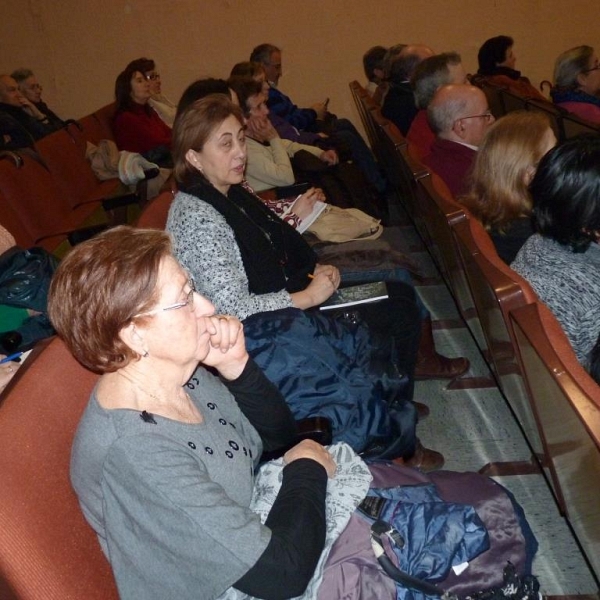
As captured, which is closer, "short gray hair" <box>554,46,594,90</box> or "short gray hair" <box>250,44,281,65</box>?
"short gray hair" <box>554,46,594,90</box>

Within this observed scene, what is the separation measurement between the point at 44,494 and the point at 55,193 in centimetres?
334

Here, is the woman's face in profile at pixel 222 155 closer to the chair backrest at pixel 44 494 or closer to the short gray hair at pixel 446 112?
the chair backrest at pixel 44 494

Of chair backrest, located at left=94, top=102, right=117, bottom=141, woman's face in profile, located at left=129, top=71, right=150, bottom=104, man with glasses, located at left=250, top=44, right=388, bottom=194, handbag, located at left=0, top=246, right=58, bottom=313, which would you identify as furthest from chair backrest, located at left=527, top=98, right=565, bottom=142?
chair backrest, located at left=94, top=102, right=117, bottom=141

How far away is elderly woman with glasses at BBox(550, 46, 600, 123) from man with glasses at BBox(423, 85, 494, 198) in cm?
185

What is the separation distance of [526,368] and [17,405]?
950 millimetres

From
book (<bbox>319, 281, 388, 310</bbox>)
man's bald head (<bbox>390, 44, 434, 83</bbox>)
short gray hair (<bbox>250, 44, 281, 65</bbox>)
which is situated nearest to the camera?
book (<bbox>319, 281, 388, 310</bbox>)

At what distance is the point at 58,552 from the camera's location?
0.98 m

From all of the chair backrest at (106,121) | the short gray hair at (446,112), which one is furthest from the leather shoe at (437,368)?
the chair backrest at (106,121)

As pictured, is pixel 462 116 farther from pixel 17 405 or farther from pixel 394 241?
pixel 17 405

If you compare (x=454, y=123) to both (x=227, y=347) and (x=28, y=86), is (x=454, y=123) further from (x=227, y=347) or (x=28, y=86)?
(x=28, y=86)

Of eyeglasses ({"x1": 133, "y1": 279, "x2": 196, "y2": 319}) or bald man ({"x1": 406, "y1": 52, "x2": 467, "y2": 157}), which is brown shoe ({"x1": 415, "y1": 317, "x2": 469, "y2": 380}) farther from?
eyeglasses ({"x1": 133, "y1": 279, "x2": 196, "y2": 319})

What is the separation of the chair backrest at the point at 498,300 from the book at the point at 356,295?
34 centimetres

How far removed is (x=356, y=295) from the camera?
7.38 feet

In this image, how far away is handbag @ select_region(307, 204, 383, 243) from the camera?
10.1ft
